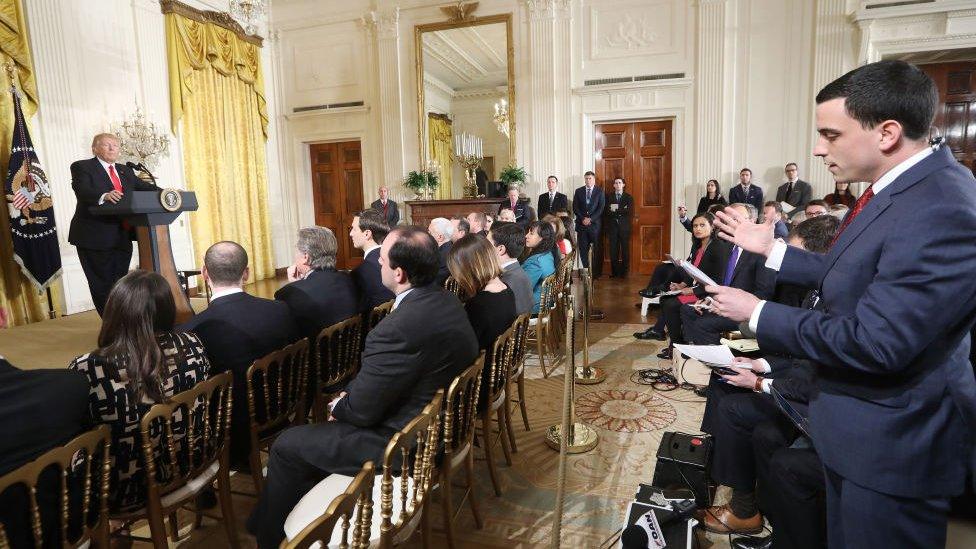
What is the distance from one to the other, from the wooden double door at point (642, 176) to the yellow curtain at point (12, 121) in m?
7.35

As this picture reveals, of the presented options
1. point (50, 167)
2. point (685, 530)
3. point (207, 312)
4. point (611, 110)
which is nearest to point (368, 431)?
point (207, 312)

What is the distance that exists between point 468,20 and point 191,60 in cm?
425

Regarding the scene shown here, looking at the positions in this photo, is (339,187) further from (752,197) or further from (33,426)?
(33,426)

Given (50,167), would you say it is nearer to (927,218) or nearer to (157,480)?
(157,480)

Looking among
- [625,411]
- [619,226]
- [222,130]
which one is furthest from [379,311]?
[222,130]

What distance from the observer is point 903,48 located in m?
7.12

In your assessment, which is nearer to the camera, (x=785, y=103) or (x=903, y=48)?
(x=903, y=48)

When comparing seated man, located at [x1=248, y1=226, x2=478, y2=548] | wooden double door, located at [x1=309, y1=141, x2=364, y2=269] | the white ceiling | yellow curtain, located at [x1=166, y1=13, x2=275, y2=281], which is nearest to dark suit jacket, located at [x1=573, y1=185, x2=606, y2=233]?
the white ceiling

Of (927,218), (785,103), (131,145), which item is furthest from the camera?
(785,103)

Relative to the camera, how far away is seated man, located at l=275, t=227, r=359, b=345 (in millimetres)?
2846

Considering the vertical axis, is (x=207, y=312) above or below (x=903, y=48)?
below

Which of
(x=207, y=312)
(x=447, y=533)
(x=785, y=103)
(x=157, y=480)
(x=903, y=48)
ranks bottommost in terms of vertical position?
(x=447, y=533)

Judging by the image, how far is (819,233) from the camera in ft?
8.36

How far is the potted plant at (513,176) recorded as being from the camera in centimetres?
876
